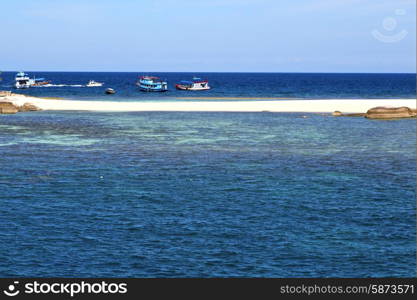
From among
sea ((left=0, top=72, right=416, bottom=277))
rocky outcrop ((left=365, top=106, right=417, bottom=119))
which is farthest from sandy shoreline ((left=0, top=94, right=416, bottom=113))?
sea ((left=0, top=72, right=416, bottom=277))

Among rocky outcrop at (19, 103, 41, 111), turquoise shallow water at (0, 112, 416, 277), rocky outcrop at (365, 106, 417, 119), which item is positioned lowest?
turquoise shallow water at (0, 112, 416, 277)

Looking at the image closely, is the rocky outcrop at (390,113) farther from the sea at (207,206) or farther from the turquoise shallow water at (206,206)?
the turquoise shallow water at (206,206)

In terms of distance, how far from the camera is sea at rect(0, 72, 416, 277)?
1113 inches

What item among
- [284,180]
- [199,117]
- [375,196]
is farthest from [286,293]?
[199,117]

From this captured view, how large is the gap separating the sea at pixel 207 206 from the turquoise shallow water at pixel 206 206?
9 centimetres

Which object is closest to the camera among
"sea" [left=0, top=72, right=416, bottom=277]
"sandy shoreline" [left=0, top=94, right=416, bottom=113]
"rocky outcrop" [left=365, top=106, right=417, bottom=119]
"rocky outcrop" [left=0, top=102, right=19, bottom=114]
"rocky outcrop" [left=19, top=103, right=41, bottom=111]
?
"sea" [left=0, top=72, right=416, bottom=277]

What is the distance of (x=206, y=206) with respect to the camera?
38.4 m

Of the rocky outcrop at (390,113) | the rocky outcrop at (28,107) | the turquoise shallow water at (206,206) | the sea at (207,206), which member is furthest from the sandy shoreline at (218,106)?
the turquoise shallow water at (206,206)

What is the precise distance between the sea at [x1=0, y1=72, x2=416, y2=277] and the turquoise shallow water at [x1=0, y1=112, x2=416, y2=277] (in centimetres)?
9

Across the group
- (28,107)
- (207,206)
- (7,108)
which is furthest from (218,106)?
(207,206)

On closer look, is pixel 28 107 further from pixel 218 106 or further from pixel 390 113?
pixel 390 113

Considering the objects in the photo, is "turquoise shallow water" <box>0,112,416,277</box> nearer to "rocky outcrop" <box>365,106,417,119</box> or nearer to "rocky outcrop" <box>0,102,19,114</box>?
"rocky outcrop" <box>365,106,417,119</box>

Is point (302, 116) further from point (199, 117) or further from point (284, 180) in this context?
point (284, 180)

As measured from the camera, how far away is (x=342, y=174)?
49.5 meters
